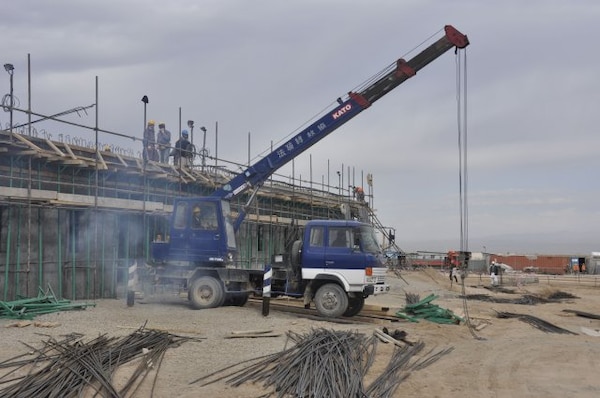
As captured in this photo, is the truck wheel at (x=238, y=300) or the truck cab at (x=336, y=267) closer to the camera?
the truck cab at (x=336, y=267)

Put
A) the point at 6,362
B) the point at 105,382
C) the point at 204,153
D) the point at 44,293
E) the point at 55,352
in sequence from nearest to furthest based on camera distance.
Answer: the point at 105,382 → the point at 6,362 → the point at 55,352 → the point at 44,293 → the point at 204,153

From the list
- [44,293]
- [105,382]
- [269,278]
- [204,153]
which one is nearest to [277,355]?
[105,382]

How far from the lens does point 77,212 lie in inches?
586

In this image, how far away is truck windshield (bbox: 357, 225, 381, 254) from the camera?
13406 mm

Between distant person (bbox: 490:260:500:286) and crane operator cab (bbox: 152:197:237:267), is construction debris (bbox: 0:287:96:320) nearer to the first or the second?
crane operator cab (bbox: 152:197:237:267)

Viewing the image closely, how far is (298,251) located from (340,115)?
408 cm

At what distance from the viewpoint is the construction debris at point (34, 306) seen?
11.2m

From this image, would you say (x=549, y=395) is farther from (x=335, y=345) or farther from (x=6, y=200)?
(x=6, y=200)

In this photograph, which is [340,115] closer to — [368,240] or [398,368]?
[368,240]

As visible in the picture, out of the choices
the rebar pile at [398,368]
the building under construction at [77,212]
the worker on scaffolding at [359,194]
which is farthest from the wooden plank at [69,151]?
the worker on scaffolding at [359,194]

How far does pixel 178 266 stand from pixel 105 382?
26.5 ft

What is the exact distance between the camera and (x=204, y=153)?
69.5 ft

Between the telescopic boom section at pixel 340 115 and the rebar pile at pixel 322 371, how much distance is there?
24.4ft

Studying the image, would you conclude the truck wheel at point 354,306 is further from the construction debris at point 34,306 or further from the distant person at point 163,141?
the distant person at point 163,141
